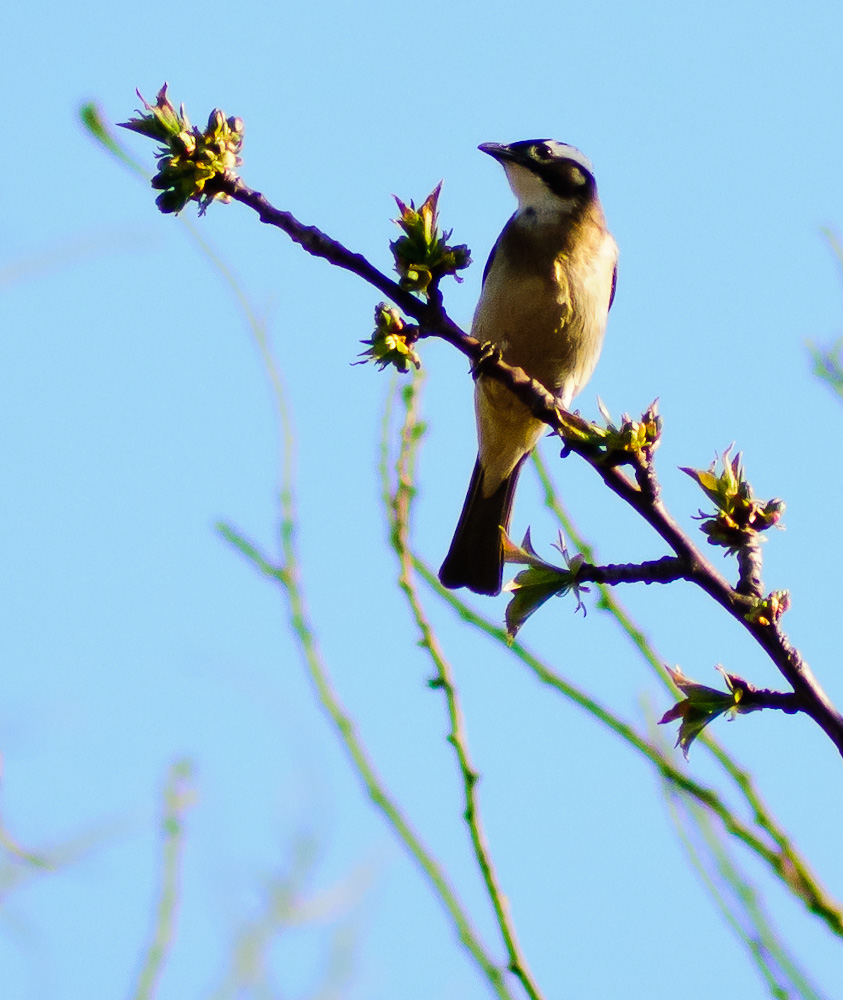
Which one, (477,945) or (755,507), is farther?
(755,507)

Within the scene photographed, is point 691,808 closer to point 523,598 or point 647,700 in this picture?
point 647,700

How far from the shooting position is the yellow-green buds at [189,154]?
2.14m

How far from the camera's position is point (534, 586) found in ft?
7.55

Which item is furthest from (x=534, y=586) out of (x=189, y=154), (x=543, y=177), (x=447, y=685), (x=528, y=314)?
(x=543, y=177)

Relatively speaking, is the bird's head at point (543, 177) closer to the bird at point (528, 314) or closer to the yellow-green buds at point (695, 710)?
the bird at point (528, 314)

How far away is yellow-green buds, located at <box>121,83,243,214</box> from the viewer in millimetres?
2145

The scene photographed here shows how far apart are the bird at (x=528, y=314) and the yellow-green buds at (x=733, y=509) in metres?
3.05

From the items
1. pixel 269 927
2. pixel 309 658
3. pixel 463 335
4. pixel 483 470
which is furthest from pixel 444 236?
pixel 483 470

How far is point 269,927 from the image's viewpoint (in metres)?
3.23

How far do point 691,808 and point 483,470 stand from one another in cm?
401

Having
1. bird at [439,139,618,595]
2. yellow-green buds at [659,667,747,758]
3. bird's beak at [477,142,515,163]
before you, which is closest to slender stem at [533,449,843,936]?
yellow-green buds at [659,667,747,758]

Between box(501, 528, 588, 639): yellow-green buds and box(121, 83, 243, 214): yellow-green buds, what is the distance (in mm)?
879

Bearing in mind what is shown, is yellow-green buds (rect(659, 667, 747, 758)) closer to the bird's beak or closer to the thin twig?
the thin twig

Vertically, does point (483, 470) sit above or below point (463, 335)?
above
